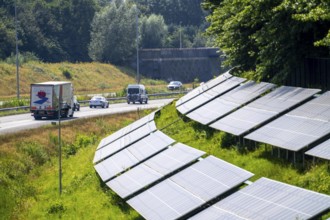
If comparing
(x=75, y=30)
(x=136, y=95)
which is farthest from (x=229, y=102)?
(x=75, y=30)

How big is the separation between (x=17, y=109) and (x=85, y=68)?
40497 millimetres

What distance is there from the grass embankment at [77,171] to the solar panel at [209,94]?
2.06 feet

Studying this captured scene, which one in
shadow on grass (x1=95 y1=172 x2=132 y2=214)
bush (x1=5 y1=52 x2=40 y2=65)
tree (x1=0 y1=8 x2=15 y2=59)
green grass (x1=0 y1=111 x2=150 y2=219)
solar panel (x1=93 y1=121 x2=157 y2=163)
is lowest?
green grass (x1=0 y1=111 x2=150 y2=219)

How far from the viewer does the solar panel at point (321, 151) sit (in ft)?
62.4

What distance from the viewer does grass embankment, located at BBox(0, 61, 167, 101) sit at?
97.9 m

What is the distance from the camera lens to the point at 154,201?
2144 cm

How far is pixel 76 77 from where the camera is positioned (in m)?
110

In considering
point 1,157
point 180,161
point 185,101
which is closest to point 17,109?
point 1,157

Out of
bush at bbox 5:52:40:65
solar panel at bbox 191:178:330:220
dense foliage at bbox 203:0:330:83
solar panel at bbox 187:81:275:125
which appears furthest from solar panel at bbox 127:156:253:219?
bush at bbox 5:52:40:65

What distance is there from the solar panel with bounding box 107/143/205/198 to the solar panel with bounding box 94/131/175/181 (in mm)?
797

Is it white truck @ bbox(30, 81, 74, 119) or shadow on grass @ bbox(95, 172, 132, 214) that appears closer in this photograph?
shadow on grass @ bbox(95, 172, 132, 214)

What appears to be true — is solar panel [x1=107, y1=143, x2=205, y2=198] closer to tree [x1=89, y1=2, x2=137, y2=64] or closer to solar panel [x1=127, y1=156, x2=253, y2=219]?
solar panel [x1=127, y1=156, x2=253, y2=219]

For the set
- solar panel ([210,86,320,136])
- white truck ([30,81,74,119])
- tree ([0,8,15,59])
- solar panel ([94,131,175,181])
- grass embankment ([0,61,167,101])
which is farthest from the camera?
tree ([0,8,15,59])

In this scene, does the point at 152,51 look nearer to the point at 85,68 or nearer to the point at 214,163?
the point at 85,68
